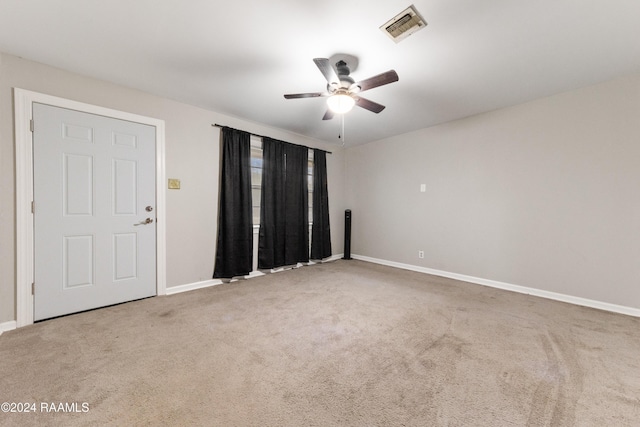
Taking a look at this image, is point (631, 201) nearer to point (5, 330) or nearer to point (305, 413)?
point (305, 413)

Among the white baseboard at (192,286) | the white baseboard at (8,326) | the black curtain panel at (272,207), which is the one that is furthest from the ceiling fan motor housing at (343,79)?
the white baseboard at (8,326)

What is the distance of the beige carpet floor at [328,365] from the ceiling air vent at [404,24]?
2.50m

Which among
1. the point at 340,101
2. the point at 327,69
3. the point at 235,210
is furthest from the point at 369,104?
the point at 235,210

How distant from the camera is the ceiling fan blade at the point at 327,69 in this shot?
6.31 ft

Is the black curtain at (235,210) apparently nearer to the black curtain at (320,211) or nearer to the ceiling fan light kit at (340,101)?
the black curtain at (320,211)

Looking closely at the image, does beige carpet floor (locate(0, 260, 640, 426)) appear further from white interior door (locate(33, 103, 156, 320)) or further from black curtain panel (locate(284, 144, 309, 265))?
black curtain panel (locate(284, 144, 309, 265))

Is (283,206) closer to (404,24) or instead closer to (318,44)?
(318,44)

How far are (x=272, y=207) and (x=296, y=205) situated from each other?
1.76ft

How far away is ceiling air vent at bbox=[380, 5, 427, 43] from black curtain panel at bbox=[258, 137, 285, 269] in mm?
2609

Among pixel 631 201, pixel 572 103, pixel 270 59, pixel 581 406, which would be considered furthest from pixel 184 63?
pixel 631 201

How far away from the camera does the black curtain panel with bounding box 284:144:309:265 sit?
446 centimetres

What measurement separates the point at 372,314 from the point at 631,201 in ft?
10.0

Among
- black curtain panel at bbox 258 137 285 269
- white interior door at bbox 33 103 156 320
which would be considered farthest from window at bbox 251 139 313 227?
white interior door at bbox 33 103 156 320

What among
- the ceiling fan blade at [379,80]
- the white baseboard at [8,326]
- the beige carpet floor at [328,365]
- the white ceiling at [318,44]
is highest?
the white ceiling at [318,44]
